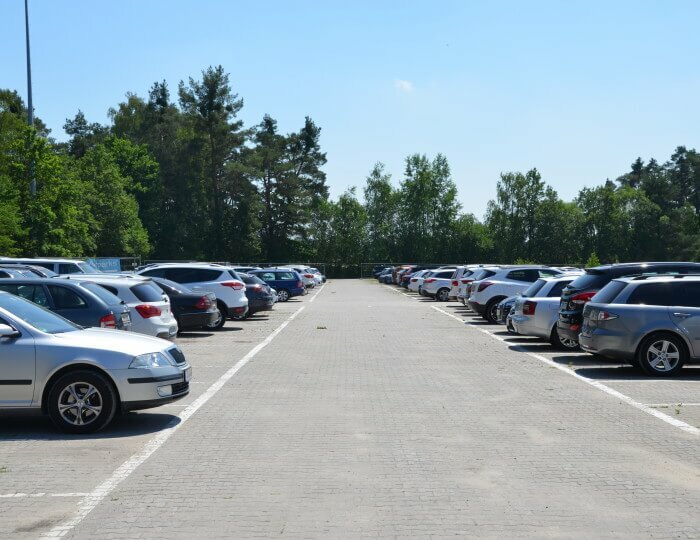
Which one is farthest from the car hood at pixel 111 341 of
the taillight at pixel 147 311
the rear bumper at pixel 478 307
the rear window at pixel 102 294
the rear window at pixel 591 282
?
the rear bumper at pixel 478 307

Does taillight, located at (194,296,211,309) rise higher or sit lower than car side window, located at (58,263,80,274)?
lower

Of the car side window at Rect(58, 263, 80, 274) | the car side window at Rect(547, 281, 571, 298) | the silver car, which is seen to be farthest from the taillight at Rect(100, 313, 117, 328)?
the car side window at Rect(58, 263, 80, 274)

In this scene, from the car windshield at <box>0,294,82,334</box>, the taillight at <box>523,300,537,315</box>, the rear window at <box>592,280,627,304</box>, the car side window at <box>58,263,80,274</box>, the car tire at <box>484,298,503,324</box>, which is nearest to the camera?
the car windshield at <box>0,294,82,334</box>

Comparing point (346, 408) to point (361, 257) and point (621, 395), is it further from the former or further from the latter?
point (361, 257)

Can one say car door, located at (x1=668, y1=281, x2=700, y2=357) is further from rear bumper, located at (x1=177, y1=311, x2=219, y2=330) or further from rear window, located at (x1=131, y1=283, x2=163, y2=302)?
rear bumper, located at (x1=177, y1=311, x2=219, y2=330)

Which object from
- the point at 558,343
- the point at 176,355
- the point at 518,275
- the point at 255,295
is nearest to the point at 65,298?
the point at 176,355

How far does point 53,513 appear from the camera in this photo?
6398mm

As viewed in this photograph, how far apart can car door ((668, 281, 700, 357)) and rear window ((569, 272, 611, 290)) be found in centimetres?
275

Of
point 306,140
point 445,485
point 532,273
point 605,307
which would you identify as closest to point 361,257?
point 306,140

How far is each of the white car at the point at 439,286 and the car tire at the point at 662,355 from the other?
3071 cm

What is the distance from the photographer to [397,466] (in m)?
7.91

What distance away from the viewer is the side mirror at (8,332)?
9.39 m

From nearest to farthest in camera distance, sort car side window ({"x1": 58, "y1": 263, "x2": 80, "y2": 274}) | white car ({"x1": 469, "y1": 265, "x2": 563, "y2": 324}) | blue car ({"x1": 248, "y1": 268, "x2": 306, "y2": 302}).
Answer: car side window ({"x1": 58, "y1": 263, "x2": 80, "y2": 274}) < white car ({"x1": 469, "y1": 265, "x2": 563, "y2": 324}) < blue car ({"x1": 248, "y1": 268, "x2": 306, "y2": 302})

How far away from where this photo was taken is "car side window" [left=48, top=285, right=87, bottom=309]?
13867 mm
